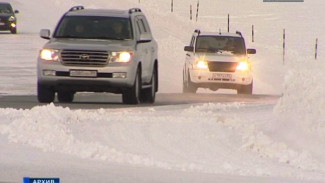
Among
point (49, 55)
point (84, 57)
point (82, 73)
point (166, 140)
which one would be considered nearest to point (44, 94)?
point (49, 55)

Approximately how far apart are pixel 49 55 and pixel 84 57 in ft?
2.19

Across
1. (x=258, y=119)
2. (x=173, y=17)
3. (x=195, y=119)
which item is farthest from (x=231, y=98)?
(x=173, y=17)

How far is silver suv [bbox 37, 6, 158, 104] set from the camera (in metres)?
21.0

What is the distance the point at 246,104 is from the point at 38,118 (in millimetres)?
7116

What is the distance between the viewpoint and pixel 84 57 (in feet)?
69.3

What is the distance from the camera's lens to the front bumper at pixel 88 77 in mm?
21000

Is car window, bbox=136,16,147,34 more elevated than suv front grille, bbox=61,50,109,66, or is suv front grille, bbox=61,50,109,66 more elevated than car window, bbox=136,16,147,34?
car window, bbox=136,16,147,34

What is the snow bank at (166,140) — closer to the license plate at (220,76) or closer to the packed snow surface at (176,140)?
the packed snow surface at (176,140)

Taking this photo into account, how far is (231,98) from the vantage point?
24625mm

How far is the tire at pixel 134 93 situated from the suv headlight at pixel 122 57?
1.49 feet

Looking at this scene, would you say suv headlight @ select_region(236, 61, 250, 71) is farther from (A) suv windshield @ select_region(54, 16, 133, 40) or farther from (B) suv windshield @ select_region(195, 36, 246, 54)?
(A) suv windshield @ select_region(54, 16, 133, 40)

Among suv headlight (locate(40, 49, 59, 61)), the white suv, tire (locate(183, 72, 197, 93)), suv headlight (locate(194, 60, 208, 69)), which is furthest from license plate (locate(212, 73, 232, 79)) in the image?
suv headlight (locate(40, 49, 59, 61))

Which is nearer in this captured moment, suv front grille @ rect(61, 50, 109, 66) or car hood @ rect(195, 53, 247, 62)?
suv front grille @ rect(61, 50, 109, 66)

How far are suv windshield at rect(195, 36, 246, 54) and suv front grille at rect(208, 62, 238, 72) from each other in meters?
0.58
